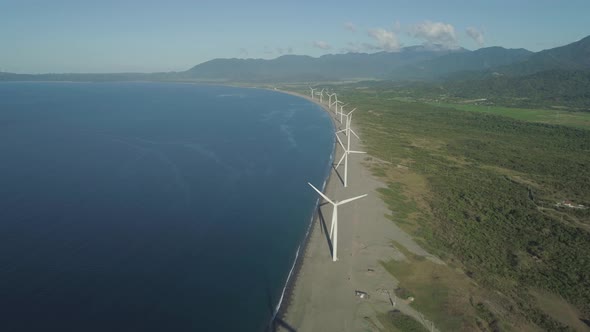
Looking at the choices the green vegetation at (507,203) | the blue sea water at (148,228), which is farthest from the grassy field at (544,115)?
the blue sea water at (148,228)

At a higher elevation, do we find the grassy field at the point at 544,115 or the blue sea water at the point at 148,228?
→ the blue sea water at the point at 148,228

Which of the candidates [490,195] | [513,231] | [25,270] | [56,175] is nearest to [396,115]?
[490,195]

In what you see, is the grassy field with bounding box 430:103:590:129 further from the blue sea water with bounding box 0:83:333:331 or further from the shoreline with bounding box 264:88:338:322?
the shoreline with bounding box 264:88:338:322

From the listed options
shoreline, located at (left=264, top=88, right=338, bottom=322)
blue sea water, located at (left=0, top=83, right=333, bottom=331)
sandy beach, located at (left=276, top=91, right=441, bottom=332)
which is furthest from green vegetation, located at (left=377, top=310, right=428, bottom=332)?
blue sea water, located at (left=0, top=83, right=333, bottom=331)

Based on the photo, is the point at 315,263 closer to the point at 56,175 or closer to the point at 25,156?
the point at 56,175

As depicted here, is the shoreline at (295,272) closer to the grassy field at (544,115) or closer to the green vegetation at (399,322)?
the green vegetation at (399,322)
